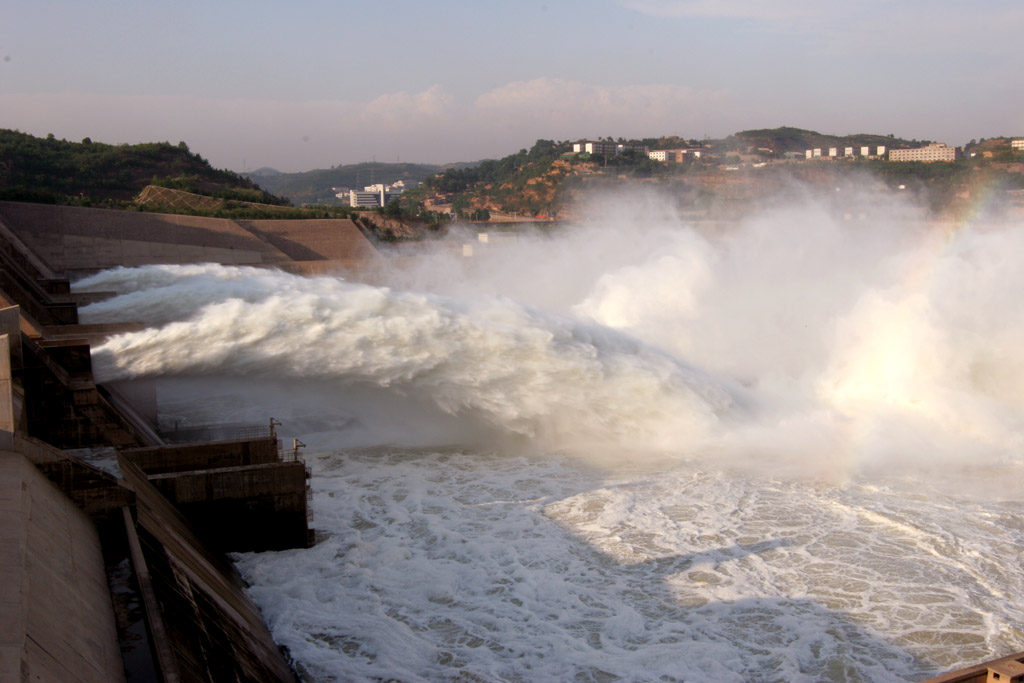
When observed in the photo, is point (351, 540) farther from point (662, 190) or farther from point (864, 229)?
point (662, 190)

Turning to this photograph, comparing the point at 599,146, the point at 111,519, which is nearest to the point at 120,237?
the point at 111,519

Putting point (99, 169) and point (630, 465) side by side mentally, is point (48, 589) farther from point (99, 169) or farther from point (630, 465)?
point (99, 169)

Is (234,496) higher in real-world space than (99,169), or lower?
lower

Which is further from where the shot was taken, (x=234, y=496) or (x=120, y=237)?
(x=120, y=237)

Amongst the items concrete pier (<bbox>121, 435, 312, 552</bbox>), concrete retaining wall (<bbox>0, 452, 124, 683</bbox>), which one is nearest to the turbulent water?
concrete pier (<bbox>121, 435, 312, 552</bbox>)

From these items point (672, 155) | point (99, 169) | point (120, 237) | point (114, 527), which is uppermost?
point (672, 155)

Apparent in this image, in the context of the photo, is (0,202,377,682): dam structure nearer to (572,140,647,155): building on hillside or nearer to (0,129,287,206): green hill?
(0,129,287,206): green hill

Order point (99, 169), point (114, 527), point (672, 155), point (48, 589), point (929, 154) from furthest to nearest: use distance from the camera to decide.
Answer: point (672, 155), point (929, 154), point (99, 169), point (114, 527), point (48, 589)

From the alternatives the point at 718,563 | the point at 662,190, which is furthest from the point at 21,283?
the point at 662,190
